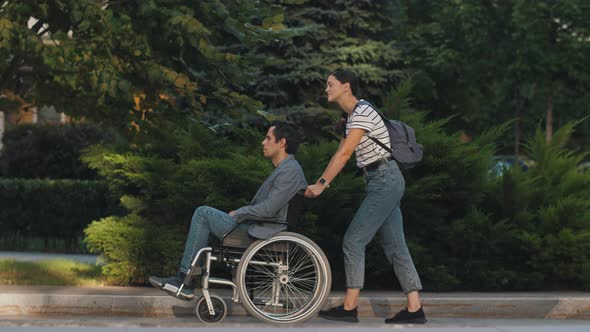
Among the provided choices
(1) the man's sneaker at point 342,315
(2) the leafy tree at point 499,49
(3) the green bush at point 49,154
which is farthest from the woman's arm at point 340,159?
(2) the leafy tree at point 499,49

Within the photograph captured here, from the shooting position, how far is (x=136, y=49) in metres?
8.76

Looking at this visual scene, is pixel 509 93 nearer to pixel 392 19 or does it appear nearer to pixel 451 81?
pixel 451 81

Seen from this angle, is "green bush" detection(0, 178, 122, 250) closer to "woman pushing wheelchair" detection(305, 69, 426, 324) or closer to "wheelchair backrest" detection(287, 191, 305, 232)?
"wheelchair backrest" detection(287, 191, 305, 232)

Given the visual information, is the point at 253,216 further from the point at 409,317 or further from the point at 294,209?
the point at 409,317

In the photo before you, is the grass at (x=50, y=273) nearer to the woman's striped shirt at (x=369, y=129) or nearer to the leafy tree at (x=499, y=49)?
the woman's striped shirt at (x=369, y=129)

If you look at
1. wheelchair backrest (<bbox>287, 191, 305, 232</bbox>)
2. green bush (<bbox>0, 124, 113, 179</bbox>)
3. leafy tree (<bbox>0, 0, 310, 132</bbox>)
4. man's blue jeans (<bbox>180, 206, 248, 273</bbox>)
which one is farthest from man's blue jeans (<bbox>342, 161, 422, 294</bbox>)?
green bush (<bbox>0, 124, 113, 179</bbox>)

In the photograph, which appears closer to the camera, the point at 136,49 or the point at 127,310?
the point at 127,310

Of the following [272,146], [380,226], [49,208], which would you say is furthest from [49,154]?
[380,226]

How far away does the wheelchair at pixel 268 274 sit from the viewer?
7.24 meters

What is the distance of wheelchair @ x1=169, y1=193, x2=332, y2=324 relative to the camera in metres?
7.24

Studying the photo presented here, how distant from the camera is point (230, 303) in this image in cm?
774

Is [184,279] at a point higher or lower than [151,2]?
lower

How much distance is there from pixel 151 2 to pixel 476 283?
3601mm

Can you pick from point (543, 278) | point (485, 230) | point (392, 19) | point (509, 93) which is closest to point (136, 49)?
point (485, 230)
